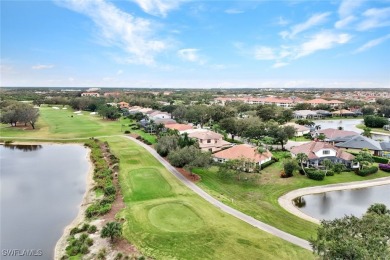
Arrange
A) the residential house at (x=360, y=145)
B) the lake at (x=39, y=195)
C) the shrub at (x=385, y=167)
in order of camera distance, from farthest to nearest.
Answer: the residential house at (x=360, y=145) → the shrub at (x=385, y=167) → the lake at (x=39, y=195)

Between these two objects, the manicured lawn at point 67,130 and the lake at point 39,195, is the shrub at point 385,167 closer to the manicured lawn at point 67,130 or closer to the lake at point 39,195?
the lake at point 39,195

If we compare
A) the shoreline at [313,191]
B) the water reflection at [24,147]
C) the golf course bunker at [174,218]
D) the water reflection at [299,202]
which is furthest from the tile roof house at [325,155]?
the water reflection at [24,147]

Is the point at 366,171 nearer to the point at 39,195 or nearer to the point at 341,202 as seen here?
the point at 341,202

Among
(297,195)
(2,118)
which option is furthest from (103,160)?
(2,118)

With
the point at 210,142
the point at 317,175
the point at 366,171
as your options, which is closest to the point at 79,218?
the point at 317,175

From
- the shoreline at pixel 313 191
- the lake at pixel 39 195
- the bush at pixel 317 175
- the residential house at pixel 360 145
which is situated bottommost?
the lake at pixel 39 195
